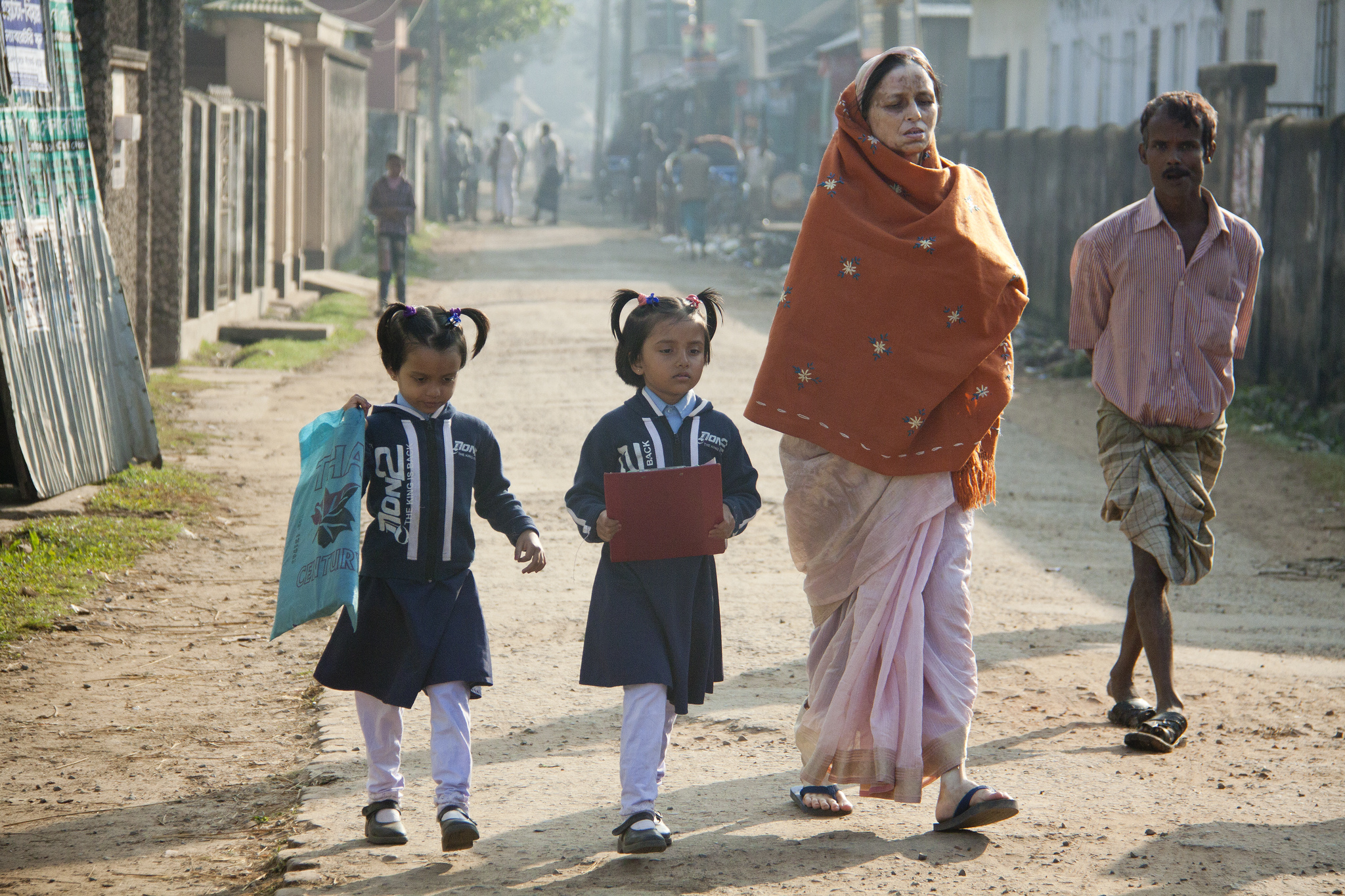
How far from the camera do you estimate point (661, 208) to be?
2989 cm

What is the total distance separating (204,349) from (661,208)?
18.8 metres

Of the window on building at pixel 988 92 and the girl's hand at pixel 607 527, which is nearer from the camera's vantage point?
the girl's hand at pixel 607 527

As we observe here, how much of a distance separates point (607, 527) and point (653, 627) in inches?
10.5

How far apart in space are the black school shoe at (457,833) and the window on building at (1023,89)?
22813mm

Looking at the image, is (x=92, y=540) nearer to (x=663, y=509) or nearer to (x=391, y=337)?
(x=391, y=337)

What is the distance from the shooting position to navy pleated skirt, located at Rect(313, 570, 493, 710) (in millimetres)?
3383

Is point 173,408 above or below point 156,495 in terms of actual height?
above

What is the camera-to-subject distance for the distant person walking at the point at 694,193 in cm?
2273

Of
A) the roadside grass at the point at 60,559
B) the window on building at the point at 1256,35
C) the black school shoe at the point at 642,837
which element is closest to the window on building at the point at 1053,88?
the window on building at the point at 1256,35

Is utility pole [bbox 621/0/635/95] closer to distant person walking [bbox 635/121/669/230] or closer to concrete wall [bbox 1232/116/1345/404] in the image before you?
distant person walking [bbox 635/121/669/230]

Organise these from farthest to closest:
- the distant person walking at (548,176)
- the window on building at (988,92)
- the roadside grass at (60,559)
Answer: the distant person walking at (548,176) < the window on building at (988,92) < the roadside grass at (60,559)

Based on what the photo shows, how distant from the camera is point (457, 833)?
129 inches

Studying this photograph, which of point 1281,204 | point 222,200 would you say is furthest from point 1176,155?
point 222,200

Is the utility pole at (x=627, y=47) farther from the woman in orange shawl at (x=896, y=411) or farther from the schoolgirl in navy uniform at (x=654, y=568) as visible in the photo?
the schoolgirl in navy uniform at (x=654, y=568)
